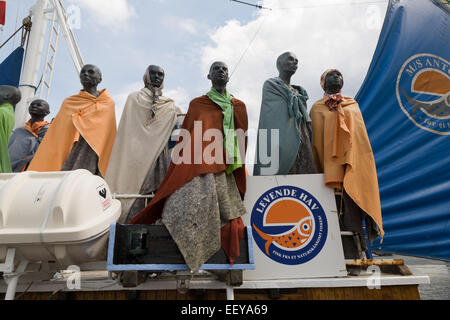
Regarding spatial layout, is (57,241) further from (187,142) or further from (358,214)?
(358,214)

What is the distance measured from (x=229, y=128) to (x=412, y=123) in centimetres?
342

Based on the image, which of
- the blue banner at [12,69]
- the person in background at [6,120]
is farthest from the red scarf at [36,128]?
the blue banner at [12,69]

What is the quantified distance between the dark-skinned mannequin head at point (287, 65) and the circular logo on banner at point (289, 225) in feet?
4.06

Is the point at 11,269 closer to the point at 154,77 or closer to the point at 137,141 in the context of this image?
the point at 137,141

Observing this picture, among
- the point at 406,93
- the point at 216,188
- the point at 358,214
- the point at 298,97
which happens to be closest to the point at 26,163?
the point at 216,188

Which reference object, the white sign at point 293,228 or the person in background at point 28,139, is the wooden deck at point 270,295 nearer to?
the white sign at point 293,228

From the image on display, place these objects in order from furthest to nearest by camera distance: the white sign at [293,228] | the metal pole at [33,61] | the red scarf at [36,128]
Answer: the metal pole at [33,61] → the red scarf at [36,128] → the white sign at [293,228]

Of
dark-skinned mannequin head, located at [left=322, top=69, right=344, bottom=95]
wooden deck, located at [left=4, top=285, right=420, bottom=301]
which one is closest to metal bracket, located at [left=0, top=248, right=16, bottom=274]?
wooden deck, located at [left=4, top=285, right=420, bottom=301]

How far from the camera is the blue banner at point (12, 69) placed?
18.8 ft

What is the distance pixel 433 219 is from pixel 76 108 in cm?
465

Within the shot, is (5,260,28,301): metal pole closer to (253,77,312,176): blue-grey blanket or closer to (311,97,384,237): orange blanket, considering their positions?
(253,77,312,176): blue-grey blanket

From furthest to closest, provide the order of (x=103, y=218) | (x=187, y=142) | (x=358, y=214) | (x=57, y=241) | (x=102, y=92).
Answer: (x=102, y=92) < (x=358, y=214) < (x=187, y=142) < (x=103, y=218) < (x=57, y=241)

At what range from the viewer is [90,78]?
2.59 m

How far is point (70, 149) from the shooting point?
2.40m
